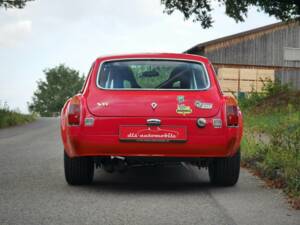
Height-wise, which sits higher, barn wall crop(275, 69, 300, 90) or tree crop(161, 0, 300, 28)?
tree crop(161, 0, 300, 28)

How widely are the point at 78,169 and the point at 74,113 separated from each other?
74cm

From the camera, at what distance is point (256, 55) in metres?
47.3

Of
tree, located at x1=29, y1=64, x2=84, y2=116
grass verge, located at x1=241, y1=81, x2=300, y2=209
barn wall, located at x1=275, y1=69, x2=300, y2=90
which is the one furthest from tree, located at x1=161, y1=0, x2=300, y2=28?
tree, located at x1=29, y1=64, x2=84, y2=116

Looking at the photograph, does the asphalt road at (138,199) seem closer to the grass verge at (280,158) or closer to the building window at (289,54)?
the grass verge at (280,158)

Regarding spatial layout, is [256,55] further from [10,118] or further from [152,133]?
[152,133]

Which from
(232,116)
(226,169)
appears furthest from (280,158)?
(232,116)

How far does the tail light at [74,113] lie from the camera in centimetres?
746

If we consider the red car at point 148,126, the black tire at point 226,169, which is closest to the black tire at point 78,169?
the red car at point 148,126

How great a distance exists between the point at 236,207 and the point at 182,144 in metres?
1.08

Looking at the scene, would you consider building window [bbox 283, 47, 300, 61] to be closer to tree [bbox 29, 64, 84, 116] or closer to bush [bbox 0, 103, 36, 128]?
bush [bbox 0, 103, 36, 128]

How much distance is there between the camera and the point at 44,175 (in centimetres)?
906

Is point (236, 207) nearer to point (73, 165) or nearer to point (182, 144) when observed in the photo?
point (182, 144)

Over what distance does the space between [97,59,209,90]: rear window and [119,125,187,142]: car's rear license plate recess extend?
704 millimetres

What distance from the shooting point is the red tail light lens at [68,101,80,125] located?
294 inches
